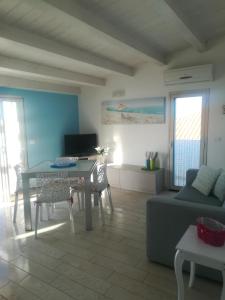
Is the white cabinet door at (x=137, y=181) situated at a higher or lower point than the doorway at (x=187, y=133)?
lower

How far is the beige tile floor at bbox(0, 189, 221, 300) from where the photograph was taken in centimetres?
192

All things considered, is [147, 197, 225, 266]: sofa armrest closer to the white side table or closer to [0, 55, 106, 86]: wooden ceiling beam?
the white side table

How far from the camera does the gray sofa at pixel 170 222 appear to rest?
194 centimetres

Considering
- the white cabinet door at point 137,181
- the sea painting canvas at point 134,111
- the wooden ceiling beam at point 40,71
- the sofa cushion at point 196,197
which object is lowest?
the white cabinet door at point 137,181

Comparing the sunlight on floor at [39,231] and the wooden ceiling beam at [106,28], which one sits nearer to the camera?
the wooden ceiling beam at [106,28]

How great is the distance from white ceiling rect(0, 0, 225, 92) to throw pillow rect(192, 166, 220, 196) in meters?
1.97

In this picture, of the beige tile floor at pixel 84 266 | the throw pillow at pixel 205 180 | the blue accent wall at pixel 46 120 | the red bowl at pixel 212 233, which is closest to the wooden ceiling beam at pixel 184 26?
the throw pillow at pixel 205 180

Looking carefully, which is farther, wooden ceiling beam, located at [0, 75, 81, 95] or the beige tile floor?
wooden ceiling beam, located at [0, 75, 81, 95]

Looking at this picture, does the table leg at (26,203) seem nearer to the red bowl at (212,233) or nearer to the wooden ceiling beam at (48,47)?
the wooden ceiling beam at (48,47)

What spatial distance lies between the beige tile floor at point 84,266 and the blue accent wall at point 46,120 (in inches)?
78.9

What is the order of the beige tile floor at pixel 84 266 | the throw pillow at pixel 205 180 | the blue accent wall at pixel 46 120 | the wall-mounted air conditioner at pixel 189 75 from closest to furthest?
the beige tile floor at pixel 84 266
the throw pillow at pixel 205 180
the wall-mounted air conditioner at pixel 189 75
the blue accent wall at pixel 46 120

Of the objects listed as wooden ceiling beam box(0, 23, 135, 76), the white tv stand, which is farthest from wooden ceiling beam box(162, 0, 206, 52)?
the white tv stand

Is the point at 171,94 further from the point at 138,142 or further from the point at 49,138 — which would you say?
the point at 49,138

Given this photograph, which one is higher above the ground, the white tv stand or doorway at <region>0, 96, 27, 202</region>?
doorway at <region>0, 96, 27, 202</region>
